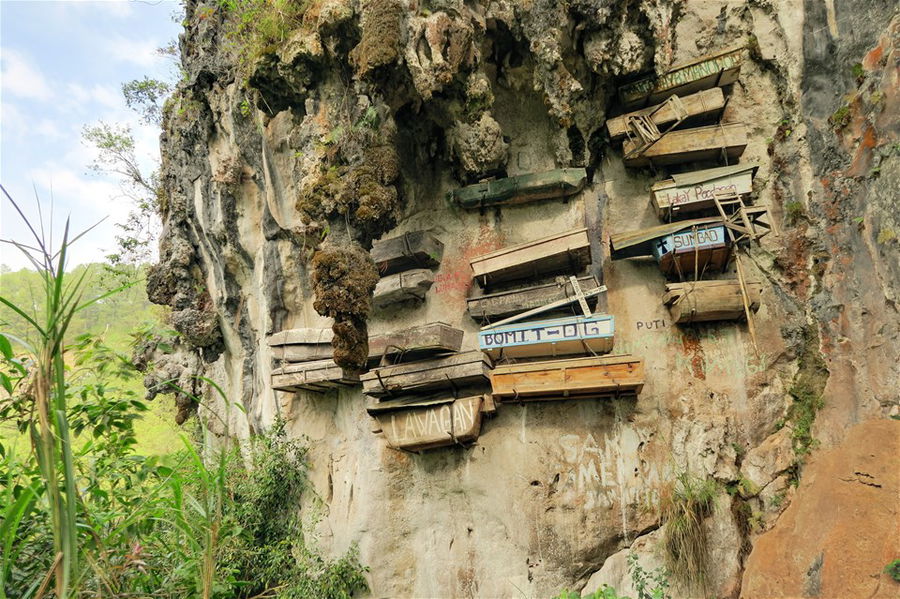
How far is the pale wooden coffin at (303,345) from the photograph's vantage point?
9.22m

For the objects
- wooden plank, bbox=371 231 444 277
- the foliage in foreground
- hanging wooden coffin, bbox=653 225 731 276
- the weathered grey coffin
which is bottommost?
the foliage in foreground

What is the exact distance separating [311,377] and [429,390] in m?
2.17

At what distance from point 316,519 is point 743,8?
1038 centimetres

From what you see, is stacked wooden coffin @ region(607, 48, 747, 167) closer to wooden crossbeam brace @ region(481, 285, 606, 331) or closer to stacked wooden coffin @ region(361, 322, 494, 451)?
wooden crossbeam brace @ region(481, 285, 606, 331)

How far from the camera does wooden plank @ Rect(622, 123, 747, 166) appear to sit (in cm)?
763

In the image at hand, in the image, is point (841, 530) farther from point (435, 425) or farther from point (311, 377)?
point (311, 377)

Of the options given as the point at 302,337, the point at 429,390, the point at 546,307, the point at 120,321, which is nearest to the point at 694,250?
the point at 546,307

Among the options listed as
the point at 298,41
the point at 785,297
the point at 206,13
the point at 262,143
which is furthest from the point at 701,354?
the point at 206,13

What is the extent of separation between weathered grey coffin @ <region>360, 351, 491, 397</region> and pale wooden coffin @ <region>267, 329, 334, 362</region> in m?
1.37

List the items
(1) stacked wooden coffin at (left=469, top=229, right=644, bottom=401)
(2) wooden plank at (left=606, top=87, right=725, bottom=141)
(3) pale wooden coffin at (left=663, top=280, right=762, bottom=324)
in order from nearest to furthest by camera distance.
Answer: (1) stacked wooden coffin at (left=469, top=229, right=644, bottom=401)
(3) pale wooden coffin at (left=663, top=280, right=762, bottom=324)
(2) wooden plank at (left=606, top=87, right=725, bottom=141)

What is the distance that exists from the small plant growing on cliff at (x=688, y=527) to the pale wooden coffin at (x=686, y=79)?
5358mm

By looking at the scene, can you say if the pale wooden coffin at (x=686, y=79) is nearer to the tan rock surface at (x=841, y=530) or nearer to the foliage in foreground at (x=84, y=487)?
the tan rock surface at (x=841, y=530)

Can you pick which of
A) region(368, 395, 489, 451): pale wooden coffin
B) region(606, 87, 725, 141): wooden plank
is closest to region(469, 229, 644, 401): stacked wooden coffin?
region(368, 395, 489, 451): pale wooden coffin


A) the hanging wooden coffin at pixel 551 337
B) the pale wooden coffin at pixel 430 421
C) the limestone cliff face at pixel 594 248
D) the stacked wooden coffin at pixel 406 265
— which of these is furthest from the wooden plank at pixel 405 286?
the pale wooden coffin at pixel 430 421
